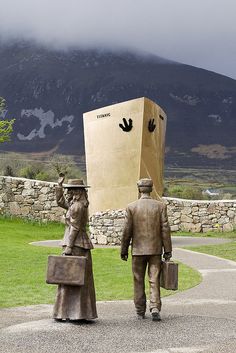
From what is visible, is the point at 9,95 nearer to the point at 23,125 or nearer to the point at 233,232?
the point at 23,125

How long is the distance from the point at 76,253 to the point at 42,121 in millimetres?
159377

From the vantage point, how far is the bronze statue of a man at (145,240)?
846 cm

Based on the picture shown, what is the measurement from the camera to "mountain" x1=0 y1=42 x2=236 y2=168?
144000 millimetres

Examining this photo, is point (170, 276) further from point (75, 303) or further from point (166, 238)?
point (75, 303)

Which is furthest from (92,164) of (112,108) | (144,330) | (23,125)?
(23,125)

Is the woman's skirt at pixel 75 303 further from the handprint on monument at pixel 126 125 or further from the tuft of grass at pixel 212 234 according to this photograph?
the tuft of grass at pixel 212 234

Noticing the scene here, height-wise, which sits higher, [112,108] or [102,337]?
[112,108]

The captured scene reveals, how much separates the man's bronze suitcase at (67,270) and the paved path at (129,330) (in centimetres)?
54

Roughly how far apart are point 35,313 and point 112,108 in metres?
13.3

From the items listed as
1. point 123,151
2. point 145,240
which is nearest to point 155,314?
point 145,240

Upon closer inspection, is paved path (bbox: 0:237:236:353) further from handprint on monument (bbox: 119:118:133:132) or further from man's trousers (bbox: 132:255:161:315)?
handprint on monument (bbox: 119:118:133:132)

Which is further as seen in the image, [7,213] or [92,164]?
[7,213]

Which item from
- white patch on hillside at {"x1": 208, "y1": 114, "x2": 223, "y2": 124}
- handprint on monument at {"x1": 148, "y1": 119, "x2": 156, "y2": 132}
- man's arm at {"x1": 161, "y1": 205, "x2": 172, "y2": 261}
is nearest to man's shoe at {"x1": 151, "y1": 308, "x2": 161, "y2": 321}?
man's arm at {"x1": 161, "y1": 205, "x2": 172, "y2": 261}

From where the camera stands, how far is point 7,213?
3008 centimetres
